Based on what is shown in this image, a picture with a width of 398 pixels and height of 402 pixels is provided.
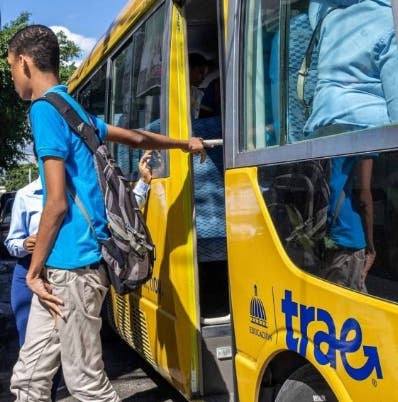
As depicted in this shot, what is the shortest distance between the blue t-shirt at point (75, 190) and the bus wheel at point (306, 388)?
0.98 meters

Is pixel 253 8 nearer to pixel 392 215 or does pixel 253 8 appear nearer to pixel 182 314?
pixel 392 215

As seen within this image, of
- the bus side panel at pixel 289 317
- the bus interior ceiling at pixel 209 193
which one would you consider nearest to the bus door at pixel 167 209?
the bus interior ceiling at pixel 209 193

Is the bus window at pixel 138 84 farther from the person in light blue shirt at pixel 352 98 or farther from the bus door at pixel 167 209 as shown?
the person in light blue shirt at pixel 352 98

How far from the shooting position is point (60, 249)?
2.90 metres

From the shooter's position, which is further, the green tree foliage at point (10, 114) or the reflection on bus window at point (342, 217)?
the green tree foliage at point (10, 114)

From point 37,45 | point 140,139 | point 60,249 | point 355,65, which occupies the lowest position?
point 60,249

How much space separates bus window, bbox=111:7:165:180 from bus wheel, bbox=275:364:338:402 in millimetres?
1648

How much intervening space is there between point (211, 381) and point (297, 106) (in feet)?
5.71

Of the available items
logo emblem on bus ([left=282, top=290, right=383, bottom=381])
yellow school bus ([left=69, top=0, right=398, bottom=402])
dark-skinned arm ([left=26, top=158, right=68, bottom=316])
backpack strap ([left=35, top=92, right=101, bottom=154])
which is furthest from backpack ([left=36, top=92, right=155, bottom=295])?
logo emblem on bus ([left=282, top=290, right=383, bottom=381])

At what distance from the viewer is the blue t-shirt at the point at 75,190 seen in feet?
9.34

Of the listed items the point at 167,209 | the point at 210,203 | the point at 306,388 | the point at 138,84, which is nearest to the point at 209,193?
the point at 210,203

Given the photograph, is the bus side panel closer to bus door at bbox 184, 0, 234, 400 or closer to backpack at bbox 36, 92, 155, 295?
backpack at bbox 36, 92, 155, 295

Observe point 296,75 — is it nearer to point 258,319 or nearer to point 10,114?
point 258,319

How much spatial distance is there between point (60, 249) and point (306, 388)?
1.18 m
